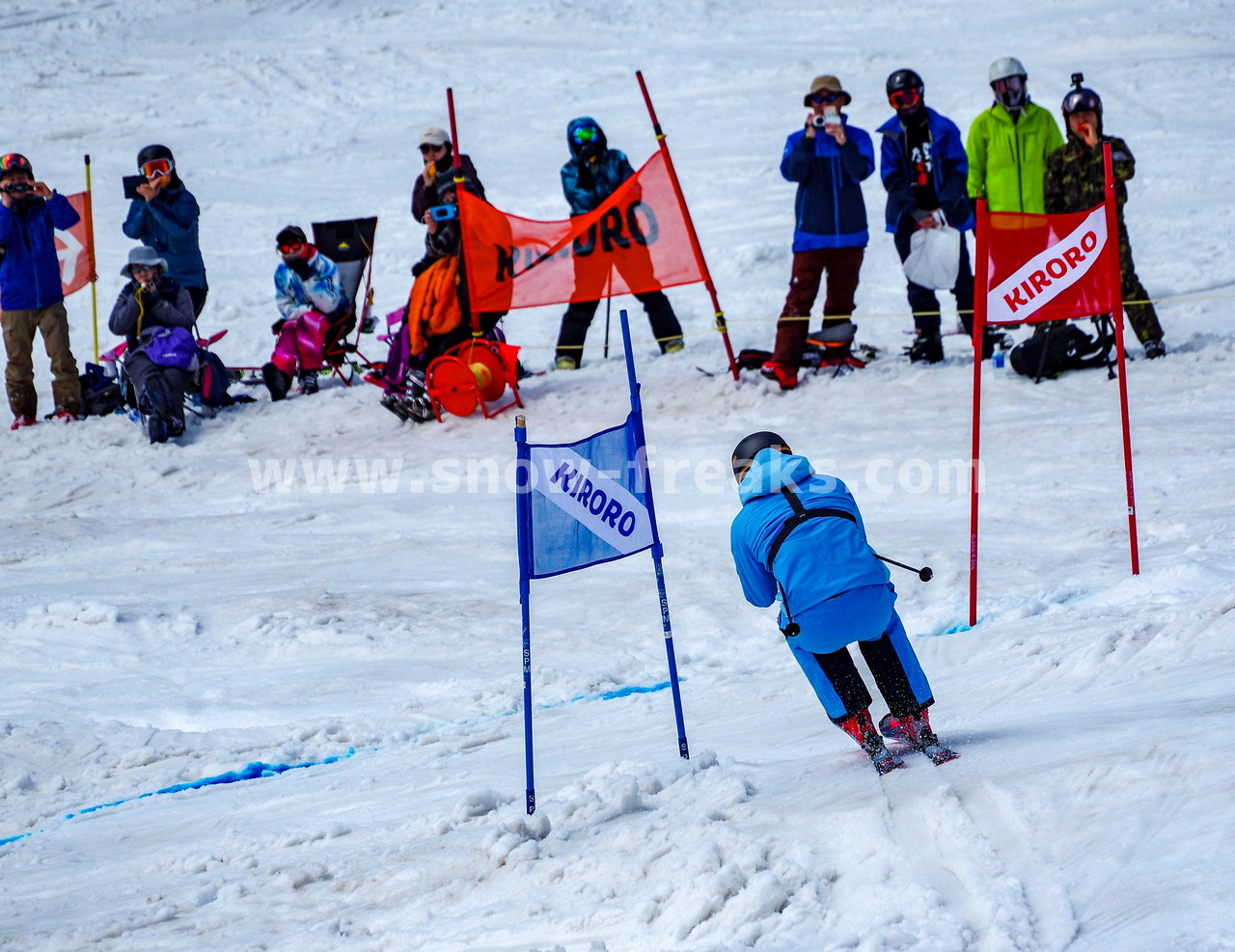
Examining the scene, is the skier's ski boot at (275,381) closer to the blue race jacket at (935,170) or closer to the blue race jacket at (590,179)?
the blue race jacket at (590,179)

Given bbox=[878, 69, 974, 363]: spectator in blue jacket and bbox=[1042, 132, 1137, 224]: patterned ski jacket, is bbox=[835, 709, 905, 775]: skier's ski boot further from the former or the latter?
bbox=[878, 69, 974, 363]: spectator in blue jacket

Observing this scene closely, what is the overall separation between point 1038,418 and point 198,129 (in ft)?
49.0

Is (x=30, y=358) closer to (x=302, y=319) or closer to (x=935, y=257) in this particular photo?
(x=302, y=319)

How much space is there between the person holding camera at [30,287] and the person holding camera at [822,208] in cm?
564

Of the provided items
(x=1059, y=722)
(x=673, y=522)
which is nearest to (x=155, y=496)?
(x=673, y=522)

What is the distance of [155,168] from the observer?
34.8ft

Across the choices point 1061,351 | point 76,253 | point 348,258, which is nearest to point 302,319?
point 348,258

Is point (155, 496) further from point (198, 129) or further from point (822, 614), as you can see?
point (198, 129)

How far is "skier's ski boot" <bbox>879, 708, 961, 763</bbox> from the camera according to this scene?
4.10 m

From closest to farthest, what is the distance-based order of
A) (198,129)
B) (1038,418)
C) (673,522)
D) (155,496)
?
(673,522)
(1038,418)
(155,496)
(198,129)

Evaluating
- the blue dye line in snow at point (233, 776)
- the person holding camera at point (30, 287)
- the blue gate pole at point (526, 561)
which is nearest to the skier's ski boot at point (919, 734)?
the blue gate pole at point (526, 561)

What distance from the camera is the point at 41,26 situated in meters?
24.1

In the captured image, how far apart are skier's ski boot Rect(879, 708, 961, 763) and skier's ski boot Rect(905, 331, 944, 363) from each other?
5.78 m

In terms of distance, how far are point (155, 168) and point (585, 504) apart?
7.66 m
